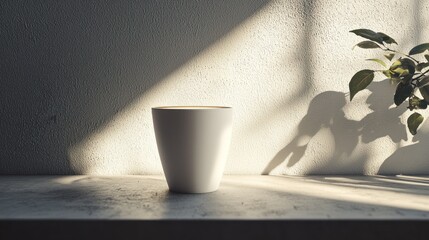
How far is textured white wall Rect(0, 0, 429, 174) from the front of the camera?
96cm

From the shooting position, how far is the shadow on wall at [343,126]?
0.98 meters

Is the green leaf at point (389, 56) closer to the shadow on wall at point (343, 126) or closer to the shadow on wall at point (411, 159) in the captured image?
the shadow on wall at point (343, 126)

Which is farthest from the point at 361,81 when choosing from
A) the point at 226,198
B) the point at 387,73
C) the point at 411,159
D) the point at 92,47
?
the point at 92,47

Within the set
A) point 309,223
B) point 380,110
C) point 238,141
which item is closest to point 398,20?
point 380,110

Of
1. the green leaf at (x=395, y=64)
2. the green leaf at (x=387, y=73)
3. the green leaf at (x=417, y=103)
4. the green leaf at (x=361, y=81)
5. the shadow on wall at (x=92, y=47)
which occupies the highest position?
the shadow on wall at (x=92, y=47)

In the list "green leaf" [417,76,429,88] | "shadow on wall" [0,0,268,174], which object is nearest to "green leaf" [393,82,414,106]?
"green leaf" [417,76,429,88]

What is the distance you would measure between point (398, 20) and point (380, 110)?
0.22m

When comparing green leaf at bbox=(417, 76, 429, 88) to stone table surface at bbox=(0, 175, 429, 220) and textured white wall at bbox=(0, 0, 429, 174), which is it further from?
stone table surface at bbox=(0, 175, 429, 220)

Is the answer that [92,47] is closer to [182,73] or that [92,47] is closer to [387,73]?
[182,73]

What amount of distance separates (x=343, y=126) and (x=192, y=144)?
0.42 metres

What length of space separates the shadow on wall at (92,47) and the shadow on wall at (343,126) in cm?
29

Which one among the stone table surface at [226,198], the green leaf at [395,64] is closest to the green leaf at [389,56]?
the green leaf at [395,64]

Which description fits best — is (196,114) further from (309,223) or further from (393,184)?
(393,184)

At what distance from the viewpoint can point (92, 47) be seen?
964 millimetres
